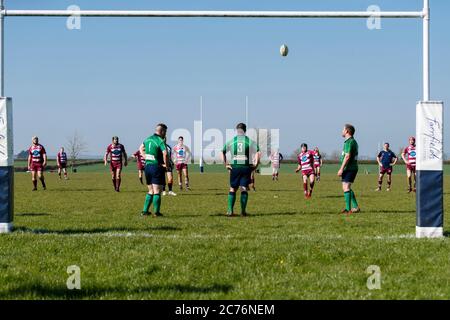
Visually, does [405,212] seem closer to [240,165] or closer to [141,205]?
[240,165]

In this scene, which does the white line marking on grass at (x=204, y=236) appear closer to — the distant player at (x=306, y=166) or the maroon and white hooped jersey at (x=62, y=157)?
the distant player at (x=306, y=166)

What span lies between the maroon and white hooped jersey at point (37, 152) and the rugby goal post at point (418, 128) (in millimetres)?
13391

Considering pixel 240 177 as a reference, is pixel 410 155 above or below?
above

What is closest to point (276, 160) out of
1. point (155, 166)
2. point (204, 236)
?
point (155, 166)

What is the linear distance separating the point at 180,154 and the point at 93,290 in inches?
680

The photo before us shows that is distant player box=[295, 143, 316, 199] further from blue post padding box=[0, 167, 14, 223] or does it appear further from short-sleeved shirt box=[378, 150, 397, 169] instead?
blue post padding box=[0, 167, 14, 223]

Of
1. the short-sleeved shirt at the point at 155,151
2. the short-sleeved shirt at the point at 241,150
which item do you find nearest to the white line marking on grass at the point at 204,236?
the short-sleeved shirt at the point at 155,151

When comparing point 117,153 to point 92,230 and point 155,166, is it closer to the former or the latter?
point 155,166

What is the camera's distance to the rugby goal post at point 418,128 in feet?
28.9

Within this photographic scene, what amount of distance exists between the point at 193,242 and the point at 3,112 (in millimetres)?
3675

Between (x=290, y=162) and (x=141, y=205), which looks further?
(x=290, y=162)

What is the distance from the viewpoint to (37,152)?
73.2 feet
